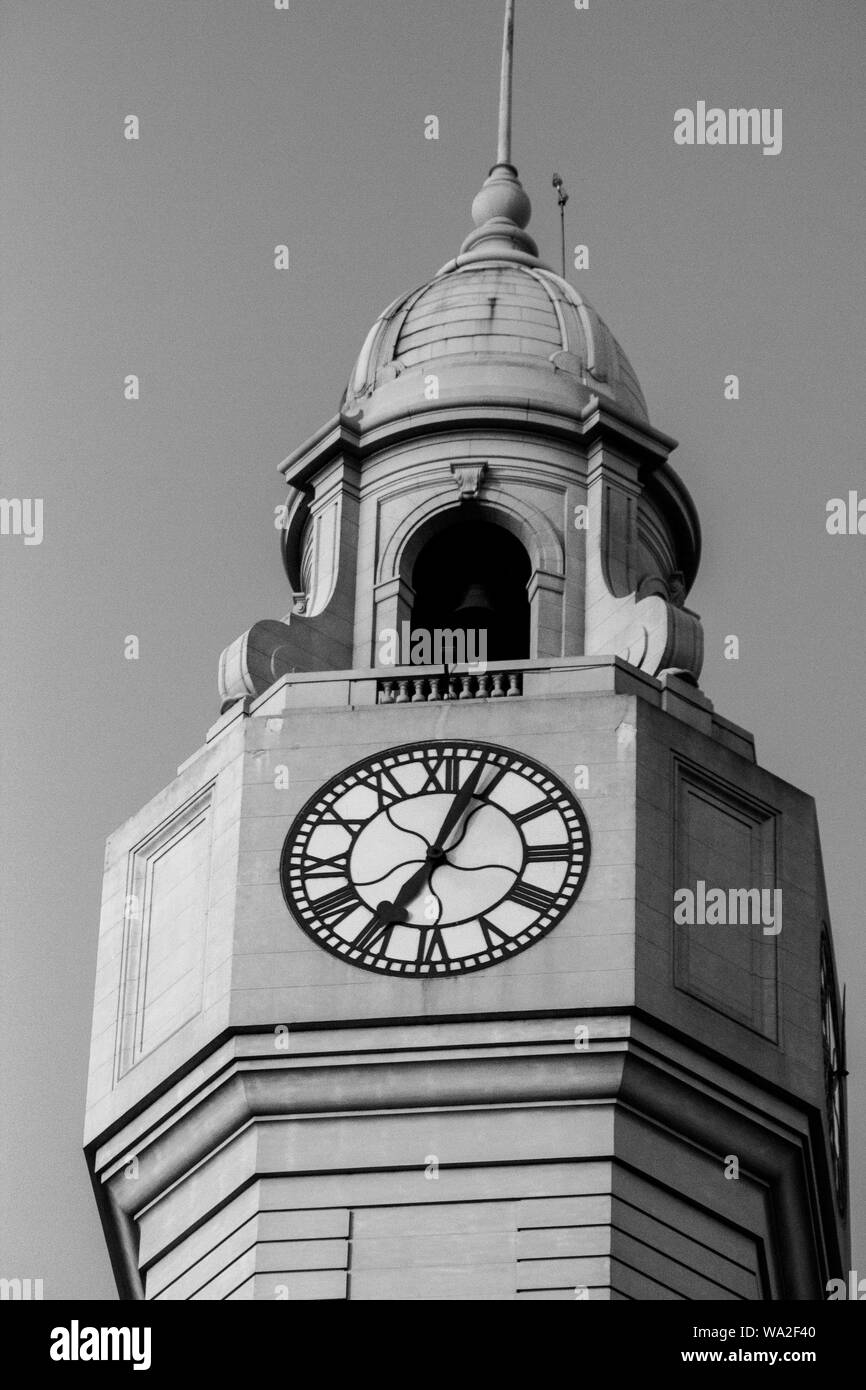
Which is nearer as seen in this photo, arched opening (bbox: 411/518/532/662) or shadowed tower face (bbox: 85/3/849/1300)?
shadowed tower face (bbox: 85/3/849/1300)

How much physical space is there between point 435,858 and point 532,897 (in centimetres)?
111

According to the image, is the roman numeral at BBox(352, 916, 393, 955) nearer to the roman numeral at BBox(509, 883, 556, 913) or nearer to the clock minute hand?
the clock minute hand

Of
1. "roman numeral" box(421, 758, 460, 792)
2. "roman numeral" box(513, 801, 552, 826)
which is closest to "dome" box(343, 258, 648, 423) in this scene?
"roman numeral" box(421, 758, 460, 792)

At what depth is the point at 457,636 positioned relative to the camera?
173ft

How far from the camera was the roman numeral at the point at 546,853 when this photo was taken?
47031 mm

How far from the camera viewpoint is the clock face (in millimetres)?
46531

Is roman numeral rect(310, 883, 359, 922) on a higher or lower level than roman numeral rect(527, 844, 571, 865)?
lower

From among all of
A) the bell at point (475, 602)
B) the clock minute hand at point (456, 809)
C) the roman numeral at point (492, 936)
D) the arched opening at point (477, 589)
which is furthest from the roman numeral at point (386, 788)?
the bell at point (475, 602)

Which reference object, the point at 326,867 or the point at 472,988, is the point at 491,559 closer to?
the point at 326,867

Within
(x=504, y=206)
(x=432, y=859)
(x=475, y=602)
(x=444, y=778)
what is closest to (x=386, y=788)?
(x=444, y=778)

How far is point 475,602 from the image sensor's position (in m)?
53.0

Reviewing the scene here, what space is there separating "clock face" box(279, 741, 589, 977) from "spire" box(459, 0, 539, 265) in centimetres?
1060

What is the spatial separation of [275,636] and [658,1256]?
8.99 m

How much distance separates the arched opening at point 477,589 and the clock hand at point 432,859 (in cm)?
534
